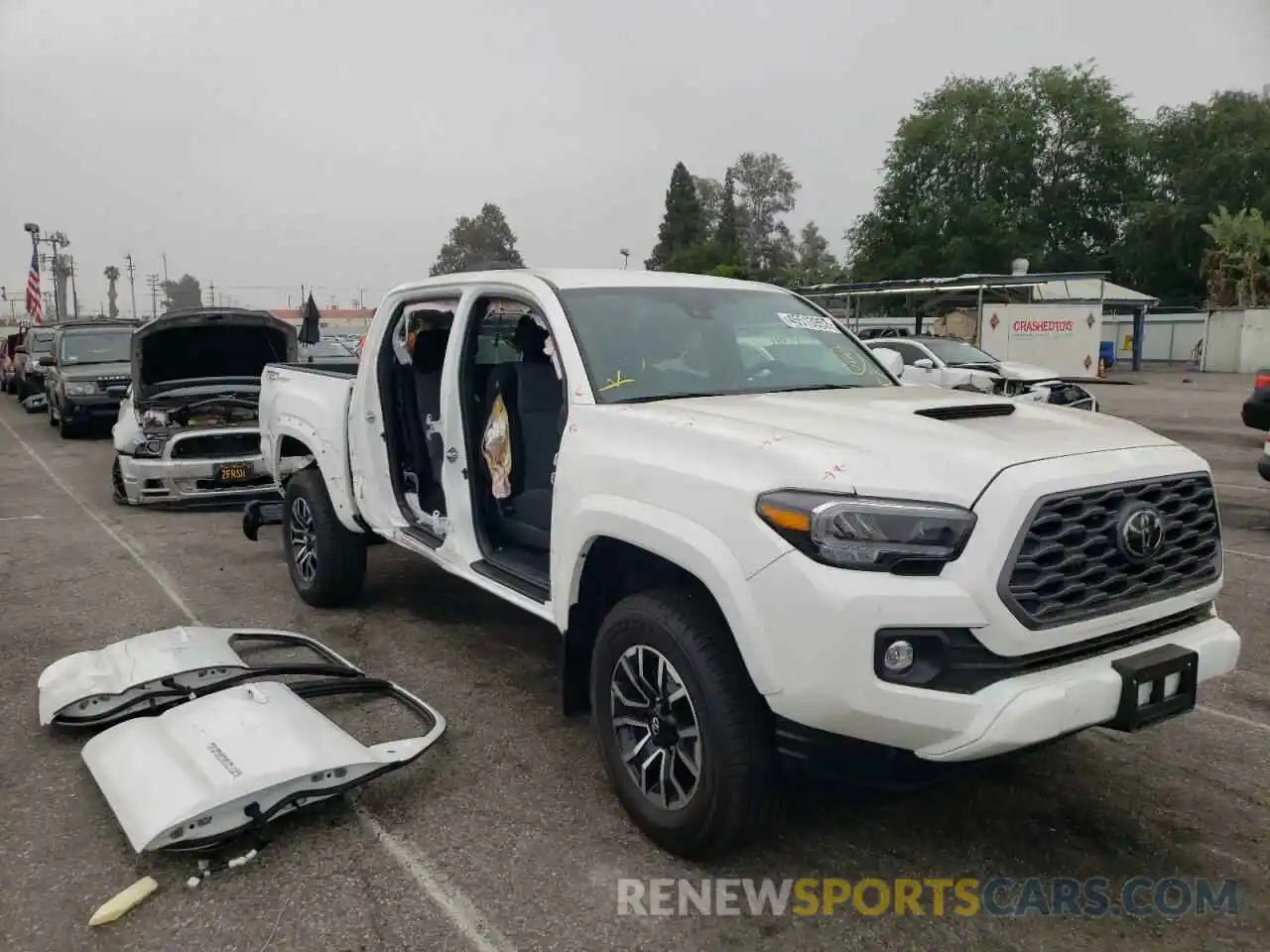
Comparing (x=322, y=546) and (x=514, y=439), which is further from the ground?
(x=514, y=439)

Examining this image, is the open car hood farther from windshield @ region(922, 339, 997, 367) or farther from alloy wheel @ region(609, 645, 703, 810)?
windshield @ region(922, 339, 997, 367)

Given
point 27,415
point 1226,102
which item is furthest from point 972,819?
point 1226,102

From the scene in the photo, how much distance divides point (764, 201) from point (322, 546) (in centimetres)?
9387

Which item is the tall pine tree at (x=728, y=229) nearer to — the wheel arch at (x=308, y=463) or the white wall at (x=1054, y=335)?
the white wall at (x=1054, y=335)

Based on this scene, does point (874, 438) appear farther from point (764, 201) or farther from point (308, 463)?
point (764, 201)

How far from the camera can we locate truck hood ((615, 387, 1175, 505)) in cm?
263

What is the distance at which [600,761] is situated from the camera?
12.5 feet

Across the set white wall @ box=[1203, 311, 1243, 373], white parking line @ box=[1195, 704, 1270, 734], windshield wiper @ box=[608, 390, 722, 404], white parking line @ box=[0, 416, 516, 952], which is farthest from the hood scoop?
white wall @ box=[1203, 311, 1243, 373]

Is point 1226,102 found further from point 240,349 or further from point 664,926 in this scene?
point 664,926

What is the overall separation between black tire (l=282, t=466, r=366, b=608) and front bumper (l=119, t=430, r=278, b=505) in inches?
125

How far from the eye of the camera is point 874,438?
286 centimetres

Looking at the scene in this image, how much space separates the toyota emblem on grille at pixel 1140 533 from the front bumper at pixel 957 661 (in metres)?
0.19

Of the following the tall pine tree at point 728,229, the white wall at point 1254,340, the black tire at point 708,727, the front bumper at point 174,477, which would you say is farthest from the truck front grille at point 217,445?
the tall pine tree at point 728,229

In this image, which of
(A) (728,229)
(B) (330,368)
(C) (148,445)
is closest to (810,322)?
(B) (330,368)
